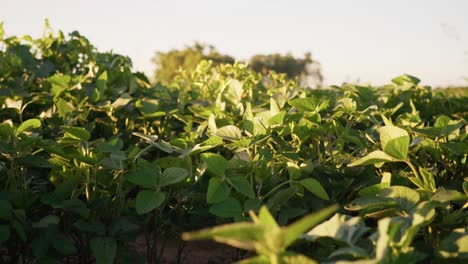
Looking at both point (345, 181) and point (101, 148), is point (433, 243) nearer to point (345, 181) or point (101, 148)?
point (345, 181)

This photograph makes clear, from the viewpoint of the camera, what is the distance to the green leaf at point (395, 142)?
3.97 feet

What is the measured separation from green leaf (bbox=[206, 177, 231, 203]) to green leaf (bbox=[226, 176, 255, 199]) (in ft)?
0.06

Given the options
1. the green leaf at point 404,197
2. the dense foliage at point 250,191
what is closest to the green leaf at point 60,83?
the dense foliage at point 250,191

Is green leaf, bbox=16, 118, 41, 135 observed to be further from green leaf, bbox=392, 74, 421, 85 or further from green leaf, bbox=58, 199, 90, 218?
green leaf, bbox=392, 74, 421, 85

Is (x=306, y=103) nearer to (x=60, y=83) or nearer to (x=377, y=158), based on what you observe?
(x=377, y=158)

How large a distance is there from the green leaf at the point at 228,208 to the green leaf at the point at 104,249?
0.27m

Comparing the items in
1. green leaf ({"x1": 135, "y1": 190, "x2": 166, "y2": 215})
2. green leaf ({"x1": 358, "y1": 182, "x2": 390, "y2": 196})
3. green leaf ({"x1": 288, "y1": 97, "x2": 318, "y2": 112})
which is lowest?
green leaf ({"x1": 135, "y1": 190, "x2": 166, "y2": 215})

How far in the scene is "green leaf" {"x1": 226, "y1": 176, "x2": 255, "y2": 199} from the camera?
1193 millimetres

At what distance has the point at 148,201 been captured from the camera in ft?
3.95

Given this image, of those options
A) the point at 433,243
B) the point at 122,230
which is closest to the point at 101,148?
the point at 122,230

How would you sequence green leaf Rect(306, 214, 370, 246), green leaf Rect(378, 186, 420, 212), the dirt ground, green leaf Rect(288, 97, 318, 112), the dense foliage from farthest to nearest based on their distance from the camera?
1. the dirt ground
2. green leaf Rect(288, 97, 318, 112)
3. green leaf Rect(378, 186, 420, 212)
4. the dense foliage
5. green leaf Rect(306, 214, 370, 246)

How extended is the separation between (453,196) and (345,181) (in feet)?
1.40

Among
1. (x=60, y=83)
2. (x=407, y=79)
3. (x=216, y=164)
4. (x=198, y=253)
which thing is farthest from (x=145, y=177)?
(x=407, y=79)

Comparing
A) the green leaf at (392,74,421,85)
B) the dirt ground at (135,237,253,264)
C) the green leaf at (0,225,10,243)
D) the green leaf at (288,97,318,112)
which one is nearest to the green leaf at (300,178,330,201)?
the green leaf at (288,97,318,112)
